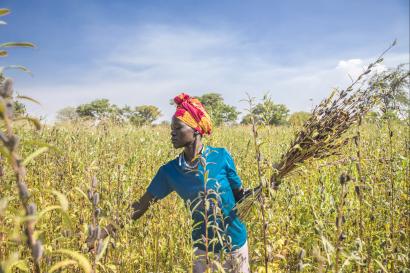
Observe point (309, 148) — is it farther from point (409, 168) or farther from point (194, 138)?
point (409, 168)

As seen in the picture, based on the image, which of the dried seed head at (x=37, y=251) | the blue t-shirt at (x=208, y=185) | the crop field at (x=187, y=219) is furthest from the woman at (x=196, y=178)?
the dried seed head at (x=37, y=251)

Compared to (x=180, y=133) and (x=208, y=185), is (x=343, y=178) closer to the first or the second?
(x=208, y=185)

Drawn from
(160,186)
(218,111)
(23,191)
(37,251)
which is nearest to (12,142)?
(23,191)

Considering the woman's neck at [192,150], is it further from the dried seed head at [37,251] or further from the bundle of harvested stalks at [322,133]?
the dried seed head at [37,251]

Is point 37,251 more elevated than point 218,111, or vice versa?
point 218,111

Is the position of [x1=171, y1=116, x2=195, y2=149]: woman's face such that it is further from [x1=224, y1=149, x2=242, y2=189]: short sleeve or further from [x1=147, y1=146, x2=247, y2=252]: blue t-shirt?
[x1=224, y1=149, x2=242, y2=189]: short sleeve

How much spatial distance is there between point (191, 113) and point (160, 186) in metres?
0.69

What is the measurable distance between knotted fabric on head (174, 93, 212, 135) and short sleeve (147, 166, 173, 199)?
1.61 feet

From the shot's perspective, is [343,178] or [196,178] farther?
[196,178]

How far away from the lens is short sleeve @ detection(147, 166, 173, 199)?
107 inches

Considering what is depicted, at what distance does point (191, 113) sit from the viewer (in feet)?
8.95

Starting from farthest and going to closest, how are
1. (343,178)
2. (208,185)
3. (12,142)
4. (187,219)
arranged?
(208,185) → (187,219) → (343,178) → (12,142)

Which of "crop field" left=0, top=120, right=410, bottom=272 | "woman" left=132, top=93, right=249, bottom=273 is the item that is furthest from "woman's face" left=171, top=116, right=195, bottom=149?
"crop field" left=0, top=120, right=410, bottom=272

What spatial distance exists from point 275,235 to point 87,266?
6.62ft
